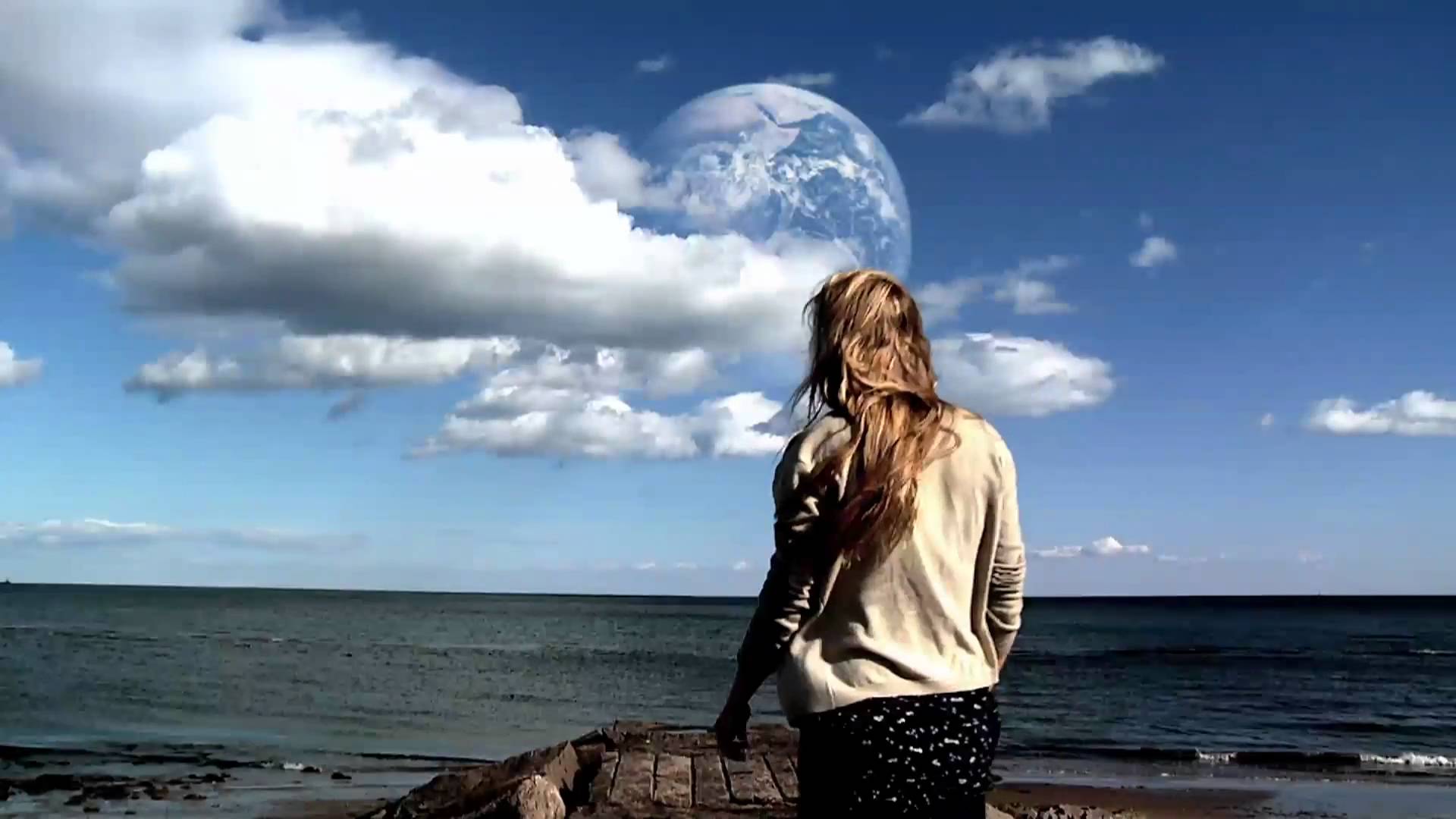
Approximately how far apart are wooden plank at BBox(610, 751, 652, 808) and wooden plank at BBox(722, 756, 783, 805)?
Answer: 1.62 ft

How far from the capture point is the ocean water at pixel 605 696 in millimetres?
24875

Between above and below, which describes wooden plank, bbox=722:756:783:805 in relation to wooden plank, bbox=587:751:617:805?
above

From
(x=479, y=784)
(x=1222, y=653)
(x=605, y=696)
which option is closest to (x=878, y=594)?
(x=479, y=784)

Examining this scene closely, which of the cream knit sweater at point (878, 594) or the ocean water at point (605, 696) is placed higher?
the cream knit sweater at point (878, 594)

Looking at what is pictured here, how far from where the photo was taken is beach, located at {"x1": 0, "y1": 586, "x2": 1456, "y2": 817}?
737 inches

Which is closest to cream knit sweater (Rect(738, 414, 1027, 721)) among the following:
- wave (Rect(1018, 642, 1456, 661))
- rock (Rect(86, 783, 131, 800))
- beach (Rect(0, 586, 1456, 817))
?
beach (Rect(0, 586, 1456, 817))

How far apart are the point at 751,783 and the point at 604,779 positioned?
0.98 m

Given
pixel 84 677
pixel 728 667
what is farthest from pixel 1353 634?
pixel 84 677

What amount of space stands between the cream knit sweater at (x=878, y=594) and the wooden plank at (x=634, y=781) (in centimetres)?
525

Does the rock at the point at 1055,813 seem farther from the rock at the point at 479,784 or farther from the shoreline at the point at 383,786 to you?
the rock at the point at 479,784

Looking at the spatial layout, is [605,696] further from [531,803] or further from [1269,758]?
[531,803]

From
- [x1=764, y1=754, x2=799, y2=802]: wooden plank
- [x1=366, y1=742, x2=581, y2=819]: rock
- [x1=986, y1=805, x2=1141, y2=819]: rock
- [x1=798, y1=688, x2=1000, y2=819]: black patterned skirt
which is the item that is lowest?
[x1=986, y1=805, x2=1141, y2=819]: rock

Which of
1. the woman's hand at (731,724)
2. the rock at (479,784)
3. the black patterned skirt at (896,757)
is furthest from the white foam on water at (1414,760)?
the woman's hand at (731,724)

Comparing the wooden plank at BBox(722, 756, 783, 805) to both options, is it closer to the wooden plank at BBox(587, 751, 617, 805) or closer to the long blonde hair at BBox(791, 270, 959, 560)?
the wooden plank at BBox(587, 751, 617, 805)
